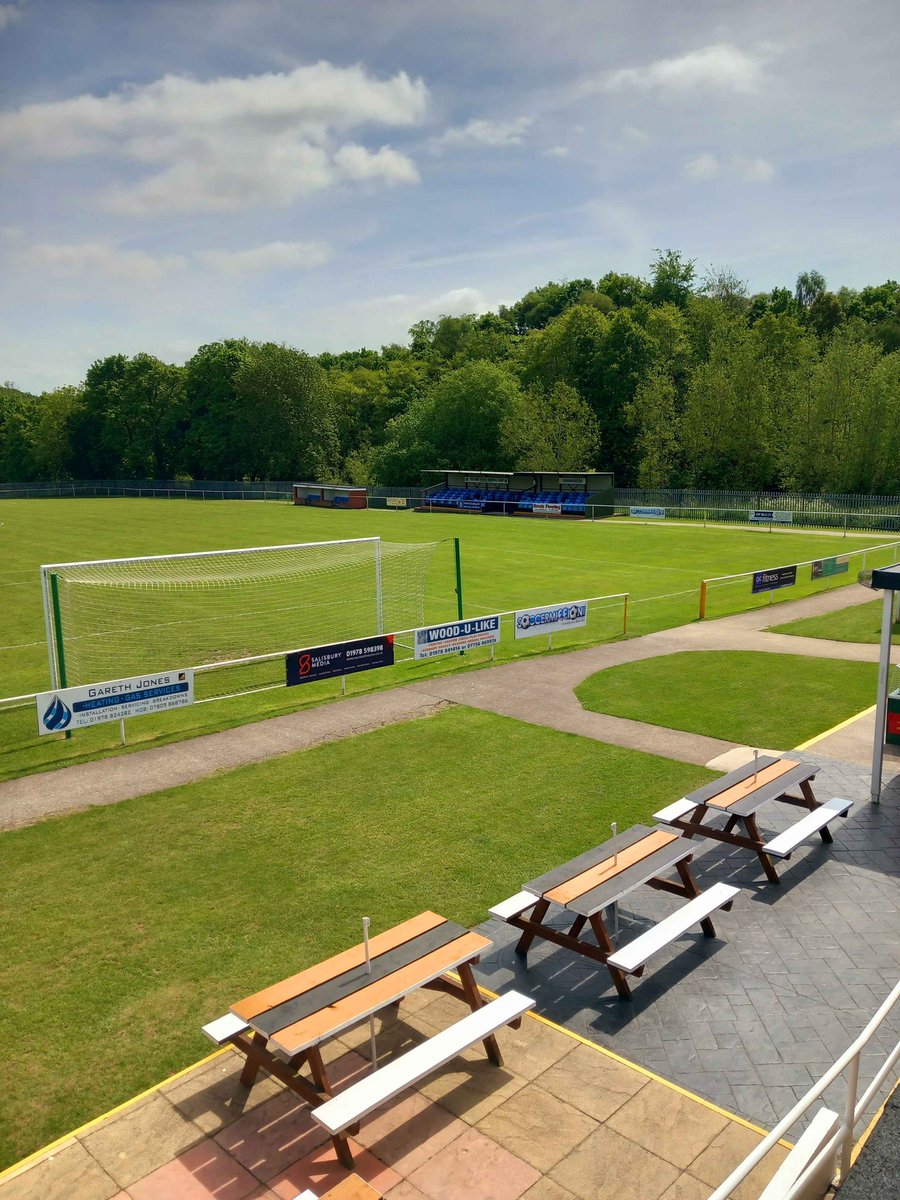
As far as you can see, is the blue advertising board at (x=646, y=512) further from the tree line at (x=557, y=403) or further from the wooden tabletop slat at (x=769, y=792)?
the wooden tabletop slat at (x=769, y=792)

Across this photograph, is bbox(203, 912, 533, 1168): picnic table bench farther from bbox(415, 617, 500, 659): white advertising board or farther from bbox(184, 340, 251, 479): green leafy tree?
bbox(184, 340, 251, 479): green leafy tree

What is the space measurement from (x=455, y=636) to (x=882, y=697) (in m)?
9.55

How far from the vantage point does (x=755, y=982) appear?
7035 mm

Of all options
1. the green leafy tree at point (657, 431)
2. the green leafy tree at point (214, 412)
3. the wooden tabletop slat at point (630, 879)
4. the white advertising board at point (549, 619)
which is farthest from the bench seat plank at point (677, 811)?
A: the green leafy tree at point (214, 412)

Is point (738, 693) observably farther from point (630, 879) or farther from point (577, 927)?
point (577, 927)

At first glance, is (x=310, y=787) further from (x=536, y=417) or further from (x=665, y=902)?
(x=536, y=417)

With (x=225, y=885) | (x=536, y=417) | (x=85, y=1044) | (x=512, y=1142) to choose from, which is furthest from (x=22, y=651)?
(x=536, y=417)

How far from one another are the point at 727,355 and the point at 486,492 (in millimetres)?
23127

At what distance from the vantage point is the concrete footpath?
38.8 ft

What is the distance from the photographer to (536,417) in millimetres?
73875

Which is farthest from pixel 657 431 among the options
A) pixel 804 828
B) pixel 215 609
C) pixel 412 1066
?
pixel 412 1066

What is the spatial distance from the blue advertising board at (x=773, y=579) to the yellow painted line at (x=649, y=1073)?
20.5 metres

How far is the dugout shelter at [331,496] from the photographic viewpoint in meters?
65.1

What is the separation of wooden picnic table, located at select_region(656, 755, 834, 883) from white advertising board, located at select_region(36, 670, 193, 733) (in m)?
8.31
